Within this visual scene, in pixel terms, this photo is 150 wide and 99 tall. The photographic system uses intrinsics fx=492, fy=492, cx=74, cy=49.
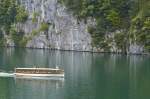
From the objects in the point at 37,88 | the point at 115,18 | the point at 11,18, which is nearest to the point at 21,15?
the point at 11,18

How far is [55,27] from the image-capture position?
145m

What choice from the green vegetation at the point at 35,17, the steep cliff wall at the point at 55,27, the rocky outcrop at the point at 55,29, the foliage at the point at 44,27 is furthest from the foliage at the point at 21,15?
the foliage at the point at 44,27

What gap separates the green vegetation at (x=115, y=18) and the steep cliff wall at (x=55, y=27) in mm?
3596

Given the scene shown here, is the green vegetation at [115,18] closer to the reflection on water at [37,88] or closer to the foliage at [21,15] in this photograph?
the foliage at [21,15]

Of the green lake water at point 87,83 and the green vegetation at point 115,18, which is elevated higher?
the green vegetation at point 115,18

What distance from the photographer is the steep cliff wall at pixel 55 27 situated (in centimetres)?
13712

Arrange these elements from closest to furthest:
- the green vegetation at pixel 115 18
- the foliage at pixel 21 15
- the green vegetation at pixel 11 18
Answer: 1. the green vegetation at pixel 115 18
2. the foliage at pixel 21 15
3. the green vegetation at pixel 11 18

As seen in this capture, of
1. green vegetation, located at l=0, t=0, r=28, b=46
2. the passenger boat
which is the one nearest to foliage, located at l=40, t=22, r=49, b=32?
green vegetation, located at l=0, t=0, r=28, b=46

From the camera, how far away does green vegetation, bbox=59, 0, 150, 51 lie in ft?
405

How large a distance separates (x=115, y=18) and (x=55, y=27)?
2249 centimetres

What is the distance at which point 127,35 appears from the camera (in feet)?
417

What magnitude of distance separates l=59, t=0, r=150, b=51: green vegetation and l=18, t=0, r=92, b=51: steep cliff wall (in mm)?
3596

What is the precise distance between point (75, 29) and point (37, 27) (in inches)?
713

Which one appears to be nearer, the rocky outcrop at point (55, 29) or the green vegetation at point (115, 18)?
the green vegetation at point (115, 18)
